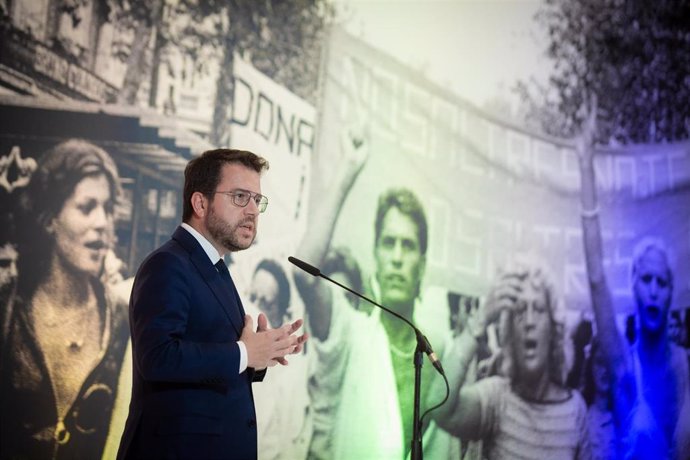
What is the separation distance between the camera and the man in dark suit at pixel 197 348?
6.03 ft

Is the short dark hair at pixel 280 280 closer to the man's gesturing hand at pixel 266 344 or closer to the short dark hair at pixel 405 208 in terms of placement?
the short dark hair at pixel 405 208

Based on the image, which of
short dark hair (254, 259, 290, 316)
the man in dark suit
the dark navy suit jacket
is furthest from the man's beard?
short dark hair (254, 259, 290, 316)

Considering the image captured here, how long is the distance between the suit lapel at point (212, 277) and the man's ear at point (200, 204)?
0.08 m

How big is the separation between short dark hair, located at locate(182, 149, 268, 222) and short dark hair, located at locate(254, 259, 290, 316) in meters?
1.84

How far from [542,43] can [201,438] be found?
3887 millimetres

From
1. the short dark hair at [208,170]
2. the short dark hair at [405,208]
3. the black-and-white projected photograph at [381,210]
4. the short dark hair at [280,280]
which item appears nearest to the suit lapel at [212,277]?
the short dark hair at [208,170]

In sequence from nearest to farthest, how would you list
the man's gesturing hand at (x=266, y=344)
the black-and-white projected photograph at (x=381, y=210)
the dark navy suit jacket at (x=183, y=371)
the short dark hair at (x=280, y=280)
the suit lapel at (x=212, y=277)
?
the dark navy suit jacket at (x=183, y=371) < the man's gesturing hand at (x=266, y=344) < the suit lapel at (x=212, y=277) < the black-and-white projected photograph at (x=381, y=210) < the short dark hair at (x=280, y=280)

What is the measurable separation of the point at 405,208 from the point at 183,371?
278cm

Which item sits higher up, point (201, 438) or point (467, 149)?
point (467, 149)

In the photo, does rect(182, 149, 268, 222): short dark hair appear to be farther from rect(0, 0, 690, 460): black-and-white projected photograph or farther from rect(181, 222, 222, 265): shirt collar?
rect(0, 0, 690, 460): black-and-white projected photograph

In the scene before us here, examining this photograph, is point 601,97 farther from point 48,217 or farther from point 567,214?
point 48,217

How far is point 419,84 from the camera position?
457cm

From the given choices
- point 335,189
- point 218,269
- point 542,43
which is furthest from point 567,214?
point 218,269

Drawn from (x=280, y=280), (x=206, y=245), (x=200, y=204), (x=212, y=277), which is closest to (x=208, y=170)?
(x=200, y=204)
